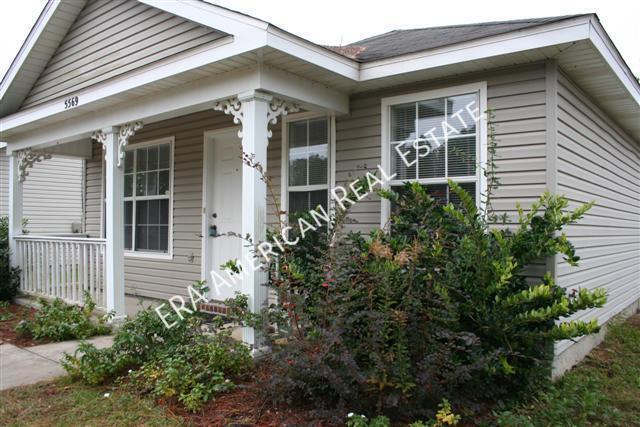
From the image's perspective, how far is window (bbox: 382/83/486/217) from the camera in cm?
452

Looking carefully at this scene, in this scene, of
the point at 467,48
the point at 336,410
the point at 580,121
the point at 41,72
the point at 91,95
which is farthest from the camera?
the point at 41,72

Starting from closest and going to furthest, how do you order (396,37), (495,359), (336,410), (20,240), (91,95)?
1. (336,410)
2. (495,359)
3. (91,95)
4. (396,37)
5. (20,240)

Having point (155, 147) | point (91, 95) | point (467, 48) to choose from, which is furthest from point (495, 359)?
point (155, 147)

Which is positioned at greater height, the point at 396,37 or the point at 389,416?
the point at 396,37

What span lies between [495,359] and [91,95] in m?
5.15

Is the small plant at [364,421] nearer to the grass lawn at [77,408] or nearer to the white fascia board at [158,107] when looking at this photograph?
the grass lawn at [77,408]

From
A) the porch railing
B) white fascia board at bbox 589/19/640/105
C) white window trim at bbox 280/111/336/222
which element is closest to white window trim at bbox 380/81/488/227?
white window trim at bbox 280/111/336/222

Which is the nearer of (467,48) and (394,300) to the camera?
(394,300)

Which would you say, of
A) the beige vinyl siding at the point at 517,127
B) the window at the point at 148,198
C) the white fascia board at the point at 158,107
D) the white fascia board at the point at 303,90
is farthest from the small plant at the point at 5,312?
the beige vinyl siding at the point at 517,127

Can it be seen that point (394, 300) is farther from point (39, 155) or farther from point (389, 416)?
point (39, 155)

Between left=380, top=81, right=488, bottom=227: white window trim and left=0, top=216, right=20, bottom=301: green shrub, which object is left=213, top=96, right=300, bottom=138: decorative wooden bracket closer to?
left=380, top=81, right=488, bottom=227: white window trim

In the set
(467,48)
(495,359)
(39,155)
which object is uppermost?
(467,48)

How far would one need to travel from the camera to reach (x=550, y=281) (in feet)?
11.6

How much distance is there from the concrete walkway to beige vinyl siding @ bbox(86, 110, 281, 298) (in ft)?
5.20
